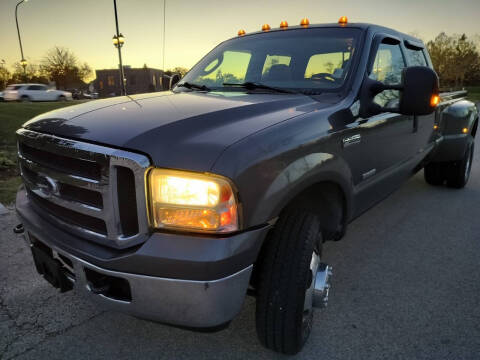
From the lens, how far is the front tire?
173 centimetres

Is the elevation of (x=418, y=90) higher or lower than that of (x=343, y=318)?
higher

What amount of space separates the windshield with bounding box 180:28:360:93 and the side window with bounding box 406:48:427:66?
1.00m

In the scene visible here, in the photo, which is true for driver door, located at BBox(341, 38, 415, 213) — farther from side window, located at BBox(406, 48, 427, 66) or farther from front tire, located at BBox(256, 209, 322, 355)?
front tire, located at BBox(256, 209, 322, 355)

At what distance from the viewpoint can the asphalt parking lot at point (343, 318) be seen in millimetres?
2033

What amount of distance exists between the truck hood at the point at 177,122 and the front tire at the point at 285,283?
1.74ft

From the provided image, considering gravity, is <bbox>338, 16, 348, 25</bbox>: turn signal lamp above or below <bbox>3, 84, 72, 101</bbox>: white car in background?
above

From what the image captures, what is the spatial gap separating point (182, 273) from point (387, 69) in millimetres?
2400

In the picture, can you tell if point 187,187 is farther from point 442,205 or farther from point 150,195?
point 442,205

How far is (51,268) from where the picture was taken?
1846 mm

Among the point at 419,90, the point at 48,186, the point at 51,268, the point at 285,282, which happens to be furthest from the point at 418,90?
the point at 51,268

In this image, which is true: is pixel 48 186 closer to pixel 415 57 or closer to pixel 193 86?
Result: pixel 193 86

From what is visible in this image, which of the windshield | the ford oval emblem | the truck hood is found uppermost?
the windshield

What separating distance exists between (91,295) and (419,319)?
1.88 m

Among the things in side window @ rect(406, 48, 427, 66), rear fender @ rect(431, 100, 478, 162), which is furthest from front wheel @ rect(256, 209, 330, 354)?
rear fender @ rect(431, 100, 478, 162)
